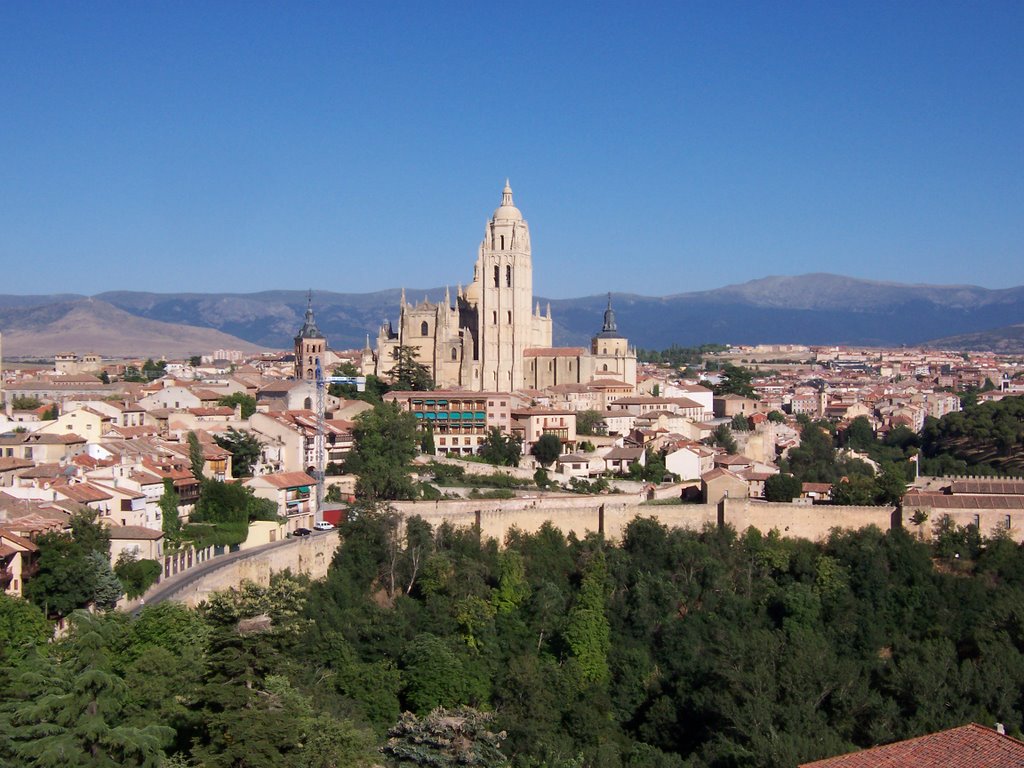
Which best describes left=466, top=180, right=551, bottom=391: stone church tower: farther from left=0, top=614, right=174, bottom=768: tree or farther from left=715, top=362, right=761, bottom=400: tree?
left=0, top=614, right=174, bottom=768: tree

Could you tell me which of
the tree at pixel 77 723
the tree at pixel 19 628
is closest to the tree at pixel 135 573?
the tree at pixel 19 628

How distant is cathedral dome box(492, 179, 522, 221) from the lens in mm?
57812

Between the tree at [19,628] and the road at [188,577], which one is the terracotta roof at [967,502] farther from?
the tree at [19,628]

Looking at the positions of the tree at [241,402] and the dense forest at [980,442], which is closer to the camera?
the tree at [241,402]

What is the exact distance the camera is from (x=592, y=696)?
27047 millimetres

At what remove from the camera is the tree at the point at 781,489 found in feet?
122

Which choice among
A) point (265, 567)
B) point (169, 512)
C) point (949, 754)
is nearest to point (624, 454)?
point (169, 512)

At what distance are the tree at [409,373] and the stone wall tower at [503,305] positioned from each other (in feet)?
10.3

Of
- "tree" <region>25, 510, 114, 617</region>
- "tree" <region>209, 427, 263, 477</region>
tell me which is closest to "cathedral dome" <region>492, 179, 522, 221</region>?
"tree" <region>209, 427, 263, 477</region>

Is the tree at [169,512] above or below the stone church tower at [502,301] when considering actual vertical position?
below

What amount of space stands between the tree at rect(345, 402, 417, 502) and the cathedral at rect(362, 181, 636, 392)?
37.1ft

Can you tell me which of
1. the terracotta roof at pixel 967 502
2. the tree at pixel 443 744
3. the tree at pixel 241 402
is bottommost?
the tree at pixel 443 744

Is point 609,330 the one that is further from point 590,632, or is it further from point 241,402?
point 590,632

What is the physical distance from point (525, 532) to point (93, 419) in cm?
1210
